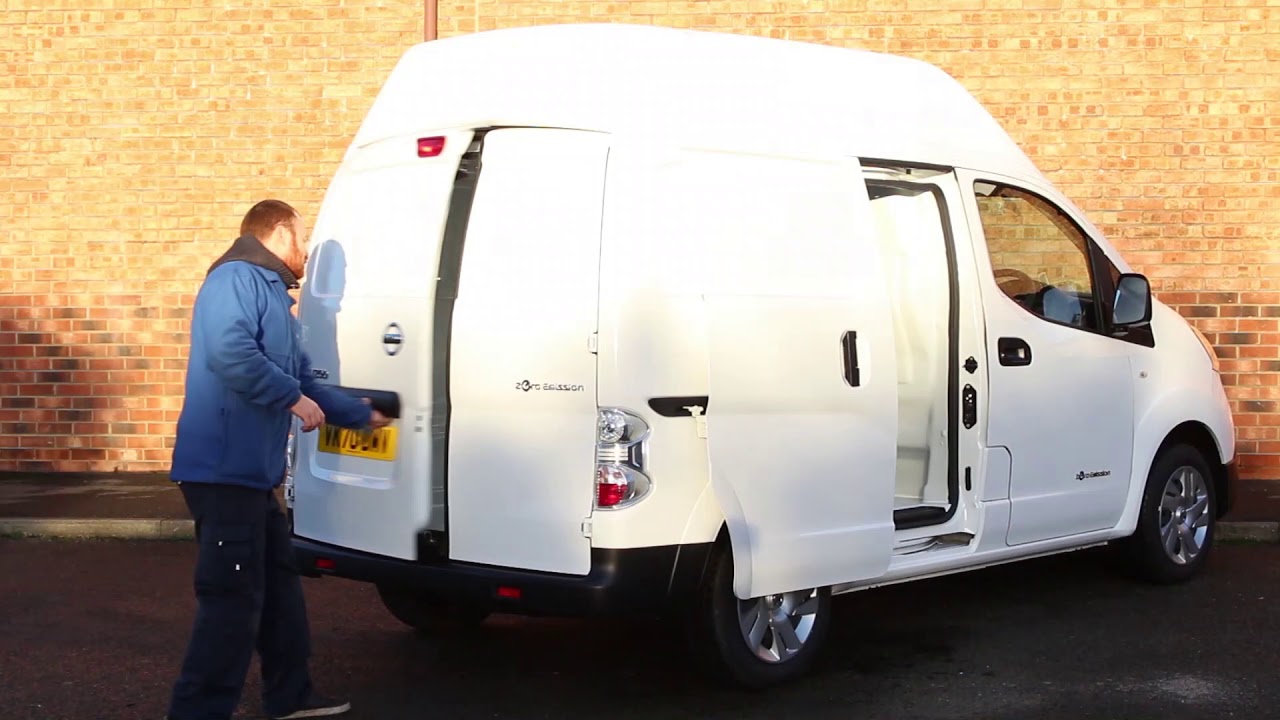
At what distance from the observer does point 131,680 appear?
5992 millimetres

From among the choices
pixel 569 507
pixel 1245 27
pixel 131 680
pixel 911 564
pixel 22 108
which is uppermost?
pixel 1245 27

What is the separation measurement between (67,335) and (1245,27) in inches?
347

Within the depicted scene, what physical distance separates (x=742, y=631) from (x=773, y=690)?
329 mm

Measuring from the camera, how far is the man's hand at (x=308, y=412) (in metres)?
5.03

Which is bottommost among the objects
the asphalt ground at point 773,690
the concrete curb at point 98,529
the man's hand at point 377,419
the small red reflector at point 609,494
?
the concrete curb at point 98,529

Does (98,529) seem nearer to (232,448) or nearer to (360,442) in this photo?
(360,442)

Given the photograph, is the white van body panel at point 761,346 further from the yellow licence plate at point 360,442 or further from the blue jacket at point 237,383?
the blue jacket at point 237,383

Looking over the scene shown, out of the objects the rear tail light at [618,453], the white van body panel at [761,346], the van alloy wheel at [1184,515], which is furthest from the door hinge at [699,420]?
the van alloy wheel at [1184,515]

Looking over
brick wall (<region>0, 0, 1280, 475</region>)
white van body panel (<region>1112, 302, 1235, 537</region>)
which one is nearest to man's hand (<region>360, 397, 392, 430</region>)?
white van body panel (<region>1112, 302, 1235, 537</region>)

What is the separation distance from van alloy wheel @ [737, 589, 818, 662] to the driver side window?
1711mm

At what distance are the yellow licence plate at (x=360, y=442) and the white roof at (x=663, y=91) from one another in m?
1.12

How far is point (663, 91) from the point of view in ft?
18.0

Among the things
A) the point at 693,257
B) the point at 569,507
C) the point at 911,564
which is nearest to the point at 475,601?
the point at 569,507

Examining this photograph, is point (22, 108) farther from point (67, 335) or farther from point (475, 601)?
point (475, 601)
